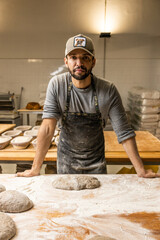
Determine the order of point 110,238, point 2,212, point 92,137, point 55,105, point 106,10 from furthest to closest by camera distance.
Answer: point 106,10
point 92,137
point 55,105
point 2,212
point 110,238

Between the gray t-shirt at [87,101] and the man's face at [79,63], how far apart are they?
0.60 ft

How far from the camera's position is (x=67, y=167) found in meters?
2.00

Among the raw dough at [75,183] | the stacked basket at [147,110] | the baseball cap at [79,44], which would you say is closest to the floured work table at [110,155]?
the raw dough at [75,183]

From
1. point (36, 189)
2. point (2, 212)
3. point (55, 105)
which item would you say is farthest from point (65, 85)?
point (2, 212)

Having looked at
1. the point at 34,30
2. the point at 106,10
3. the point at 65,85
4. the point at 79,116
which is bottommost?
the point at 79,116

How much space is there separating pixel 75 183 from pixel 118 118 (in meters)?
0.70

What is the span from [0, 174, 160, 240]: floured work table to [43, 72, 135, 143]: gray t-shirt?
0.55 metres

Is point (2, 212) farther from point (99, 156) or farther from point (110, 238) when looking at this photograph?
point (99, 156)

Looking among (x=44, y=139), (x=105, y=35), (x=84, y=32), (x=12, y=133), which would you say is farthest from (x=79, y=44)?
(x=84, y=32)

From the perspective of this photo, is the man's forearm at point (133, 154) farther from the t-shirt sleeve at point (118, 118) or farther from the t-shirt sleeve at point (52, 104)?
the t-shirt sleeve at point (52, 104)

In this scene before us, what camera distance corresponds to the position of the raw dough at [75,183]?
1.38 metres

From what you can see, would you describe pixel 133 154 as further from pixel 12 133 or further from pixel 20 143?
pixel 12 133

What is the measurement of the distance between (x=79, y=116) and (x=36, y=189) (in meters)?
0.76

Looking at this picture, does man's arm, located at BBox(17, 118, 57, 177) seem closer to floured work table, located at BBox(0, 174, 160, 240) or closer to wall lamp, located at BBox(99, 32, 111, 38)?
floured work table, located at BBox(0, 174, 160, 240)
